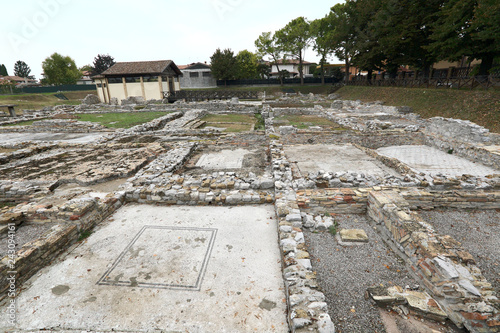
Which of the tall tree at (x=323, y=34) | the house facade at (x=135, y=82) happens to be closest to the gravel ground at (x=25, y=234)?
the house facade at (x=135, y=82)

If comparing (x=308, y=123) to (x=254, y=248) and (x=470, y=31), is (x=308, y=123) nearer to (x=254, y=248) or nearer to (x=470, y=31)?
(x=470, y=31)

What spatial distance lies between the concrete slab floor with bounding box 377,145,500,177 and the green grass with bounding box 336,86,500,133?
6.16 metres

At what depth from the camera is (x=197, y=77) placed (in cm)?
5375

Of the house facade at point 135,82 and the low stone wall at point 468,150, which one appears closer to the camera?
the low stone wall at point 468,150

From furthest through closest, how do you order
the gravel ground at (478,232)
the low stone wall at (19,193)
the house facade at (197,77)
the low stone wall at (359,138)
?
the house facade at (197,77), the low stone wall at (359,138), the low stone wall at (19,193), the gravel ground at (478,232)

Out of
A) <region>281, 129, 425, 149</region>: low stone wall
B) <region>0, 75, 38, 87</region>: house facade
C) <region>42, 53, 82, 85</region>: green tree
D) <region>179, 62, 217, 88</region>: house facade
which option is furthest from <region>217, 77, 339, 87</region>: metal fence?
<region>0, 75, 38, 87</region>: house facade

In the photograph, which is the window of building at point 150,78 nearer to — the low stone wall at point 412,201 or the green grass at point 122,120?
the green grass at point 122,120

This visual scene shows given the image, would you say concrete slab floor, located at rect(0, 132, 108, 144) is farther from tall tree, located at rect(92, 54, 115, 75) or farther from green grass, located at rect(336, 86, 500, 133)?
tall tree, located at rect(92, 54, 115, 75)

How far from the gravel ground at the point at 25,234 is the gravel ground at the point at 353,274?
218 inches

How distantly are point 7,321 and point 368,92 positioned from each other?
35603 mm

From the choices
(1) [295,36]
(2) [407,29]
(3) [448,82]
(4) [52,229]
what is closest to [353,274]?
(4) [52,229]

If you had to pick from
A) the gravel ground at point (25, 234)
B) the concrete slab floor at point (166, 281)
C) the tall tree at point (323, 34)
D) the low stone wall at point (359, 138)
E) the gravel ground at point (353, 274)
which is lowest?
the gravel ground at point (353, 274)

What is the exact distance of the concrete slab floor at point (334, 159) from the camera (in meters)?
8.24

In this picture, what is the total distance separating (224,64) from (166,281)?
163ft
